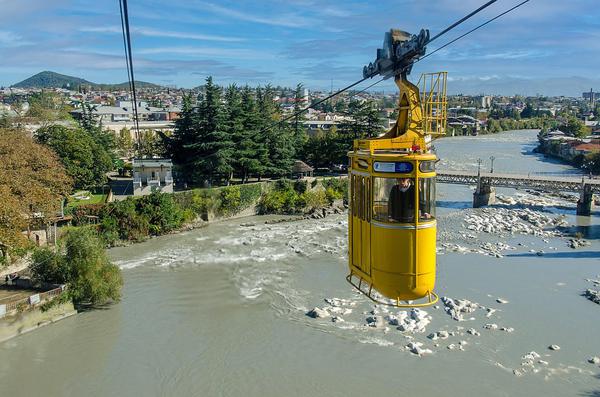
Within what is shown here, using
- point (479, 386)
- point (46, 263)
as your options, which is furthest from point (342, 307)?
point (46, 263)

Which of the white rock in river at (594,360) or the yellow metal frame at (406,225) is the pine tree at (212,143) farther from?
the yellow metal frame at (406,225)

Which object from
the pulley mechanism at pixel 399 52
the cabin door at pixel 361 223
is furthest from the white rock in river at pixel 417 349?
the pulley mechanism at pixel 399 52

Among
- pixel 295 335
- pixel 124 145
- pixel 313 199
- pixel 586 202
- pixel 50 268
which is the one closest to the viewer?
pixel 295 335

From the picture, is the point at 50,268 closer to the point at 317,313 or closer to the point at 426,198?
the point at 317,313

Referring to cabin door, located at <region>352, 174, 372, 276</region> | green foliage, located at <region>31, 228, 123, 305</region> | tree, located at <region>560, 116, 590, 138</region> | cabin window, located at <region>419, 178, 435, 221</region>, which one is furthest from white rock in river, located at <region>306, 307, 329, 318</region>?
tree, located at <region>560, 116, 590, 138</region>

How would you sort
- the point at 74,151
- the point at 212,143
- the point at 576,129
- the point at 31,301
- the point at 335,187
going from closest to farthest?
the point at 31,301
the point at 74,151
the point at 212,143
the point at 335,187
the point at 576,129

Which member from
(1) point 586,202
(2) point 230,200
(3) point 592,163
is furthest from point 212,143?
(3) point 592,163

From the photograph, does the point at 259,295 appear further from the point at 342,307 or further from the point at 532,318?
the point at 532,318
